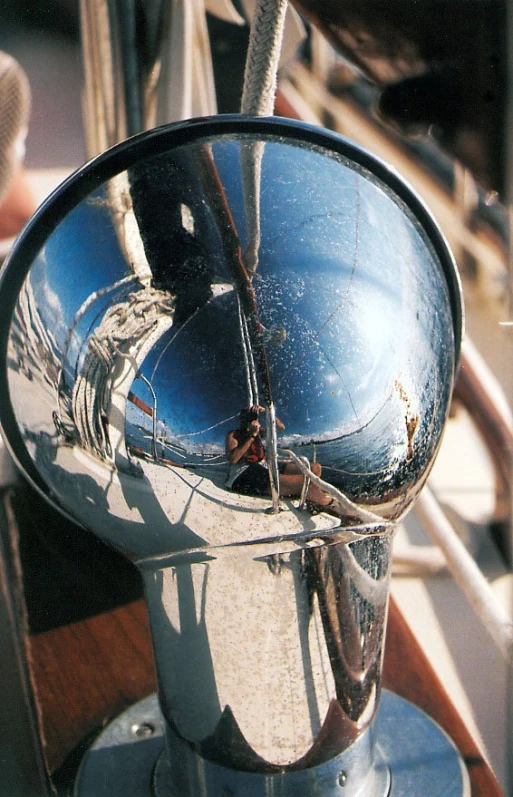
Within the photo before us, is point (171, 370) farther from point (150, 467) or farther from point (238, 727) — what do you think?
point (238, 727)

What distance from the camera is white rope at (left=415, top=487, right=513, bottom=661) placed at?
0.64 meters

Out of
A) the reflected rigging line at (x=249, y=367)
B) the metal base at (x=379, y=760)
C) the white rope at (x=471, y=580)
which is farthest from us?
the white rope at (x=471, y=580)

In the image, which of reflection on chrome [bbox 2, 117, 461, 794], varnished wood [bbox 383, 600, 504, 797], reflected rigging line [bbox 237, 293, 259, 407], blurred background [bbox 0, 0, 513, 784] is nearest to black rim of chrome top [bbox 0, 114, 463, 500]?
reflection on chrome [bbox 2, 117, 461, 794]

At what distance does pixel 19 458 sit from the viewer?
0.45 m

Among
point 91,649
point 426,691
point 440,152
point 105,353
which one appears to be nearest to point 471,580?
point 426,691

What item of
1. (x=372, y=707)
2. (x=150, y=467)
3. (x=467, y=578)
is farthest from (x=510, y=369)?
(x=150, y=467)

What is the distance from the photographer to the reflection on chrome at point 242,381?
36 cm

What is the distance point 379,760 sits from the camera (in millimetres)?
545

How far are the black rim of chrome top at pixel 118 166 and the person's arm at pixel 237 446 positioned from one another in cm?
13

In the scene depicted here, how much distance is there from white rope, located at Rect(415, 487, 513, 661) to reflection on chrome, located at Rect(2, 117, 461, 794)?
0.19 meters

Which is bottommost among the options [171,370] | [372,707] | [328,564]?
[372,707]

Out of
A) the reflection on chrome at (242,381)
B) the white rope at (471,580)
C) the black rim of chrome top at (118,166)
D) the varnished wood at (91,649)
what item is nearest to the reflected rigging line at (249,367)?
the reflection on chrome at (242,381)

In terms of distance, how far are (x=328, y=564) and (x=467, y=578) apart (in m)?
0.32

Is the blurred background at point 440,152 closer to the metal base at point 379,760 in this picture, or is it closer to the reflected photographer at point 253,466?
the metal base at point 379,760
